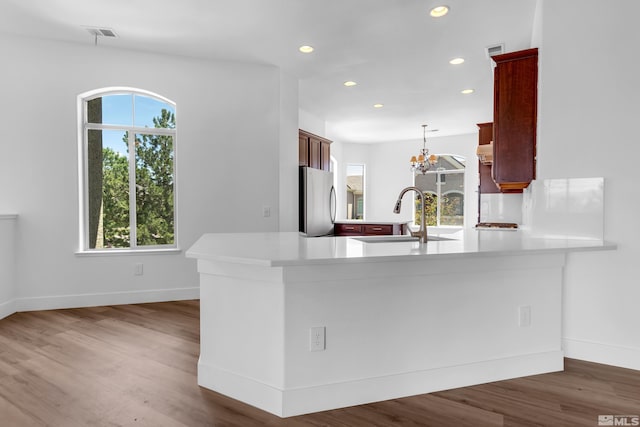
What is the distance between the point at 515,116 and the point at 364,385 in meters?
2.39

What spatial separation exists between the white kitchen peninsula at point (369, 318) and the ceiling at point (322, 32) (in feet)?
6.64

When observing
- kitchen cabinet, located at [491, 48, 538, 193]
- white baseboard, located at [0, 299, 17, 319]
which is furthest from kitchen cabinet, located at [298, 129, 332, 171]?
white baseboard, located at [0, 299, 17, 319]

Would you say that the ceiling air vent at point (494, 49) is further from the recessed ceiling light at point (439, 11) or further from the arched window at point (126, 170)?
the arched window at point (126, 170)

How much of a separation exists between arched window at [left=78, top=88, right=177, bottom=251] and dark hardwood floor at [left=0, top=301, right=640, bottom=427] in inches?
56.6

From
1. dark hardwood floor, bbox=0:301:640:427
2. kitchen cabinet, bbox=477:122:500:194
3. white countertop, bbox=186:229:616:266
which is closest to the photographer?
white countertop, bbox=186:229:616:266

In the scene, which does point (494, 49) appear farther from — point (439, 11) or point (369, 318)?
point (369, 318)

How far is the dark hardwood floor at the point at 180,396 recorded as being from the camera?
5.85 ft

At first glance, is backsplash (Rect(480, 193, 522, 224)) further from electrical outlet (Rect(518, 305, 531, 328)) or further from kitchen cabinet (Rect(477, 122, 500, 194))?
electrical outlet (Rect(518, 305, 531, 328))

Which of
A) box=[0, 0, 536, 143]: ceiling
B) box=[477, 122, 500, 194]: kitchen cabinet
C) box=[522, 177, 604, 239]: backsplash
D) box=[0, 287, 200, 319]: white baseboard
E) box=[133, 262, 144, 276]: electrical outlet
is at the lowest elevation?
box=[0, 287, 200, 319]: white baseboard

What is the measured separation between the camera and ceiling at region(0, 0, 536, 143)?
300 centimetres

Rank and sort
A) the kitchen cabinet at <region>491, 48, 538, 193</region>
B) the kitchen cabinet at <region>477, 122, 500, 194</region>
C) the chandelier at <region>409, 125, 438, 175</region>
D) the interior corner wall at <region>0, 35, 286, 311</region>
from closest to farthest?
the kitchen cabinet at <region>491, 48, 538, 193</region> < the interior corner wall at <region>0, 35, 286, 311</region> < the kitchen cabinet at <region>477, 122, 500, 194</region> < the chandelier at <region>409, 125, 438, 175</region>

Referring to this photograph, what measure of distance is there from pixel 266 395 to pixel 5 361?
76.2 inches

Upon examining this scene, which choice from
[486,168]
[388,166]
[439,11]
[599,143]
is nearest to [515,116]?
[599,143]

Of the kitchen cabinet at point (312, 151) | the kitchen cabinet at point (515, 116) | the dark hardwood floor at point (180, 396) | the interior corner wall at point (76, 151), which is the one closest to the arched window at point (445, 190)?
the kitchen cabinet at point (312, 151)
